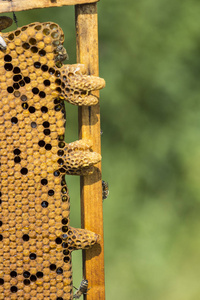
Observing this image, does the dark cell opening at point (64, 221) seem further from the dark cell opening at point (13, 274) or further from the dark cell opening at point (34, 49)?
the dark cell opening at point (34, 49)

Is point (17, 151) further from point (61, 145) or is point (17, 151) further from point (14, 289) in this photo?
point (14, 289)

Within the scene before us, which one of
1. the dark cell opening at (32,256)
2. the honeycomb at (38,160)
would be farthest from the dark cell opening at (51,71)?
the dark cell opening at (32,256)

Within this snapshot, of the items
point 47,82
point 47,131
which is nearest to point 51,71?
point 47,82

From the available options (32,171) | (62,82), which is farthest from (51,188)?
(62,82)

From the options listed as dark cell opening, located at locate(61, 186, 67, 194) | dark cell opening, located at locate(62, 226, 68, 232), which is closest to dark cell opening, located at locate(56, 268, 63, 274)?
dark cell opening, located at locate(62, 226, 68, 232)

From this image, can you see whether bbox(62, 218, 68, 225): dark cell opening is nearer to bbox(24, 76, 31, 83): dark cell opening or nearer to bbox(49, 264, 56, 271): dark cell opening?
bbox(49, 264, 56, 271): dark cell opening
